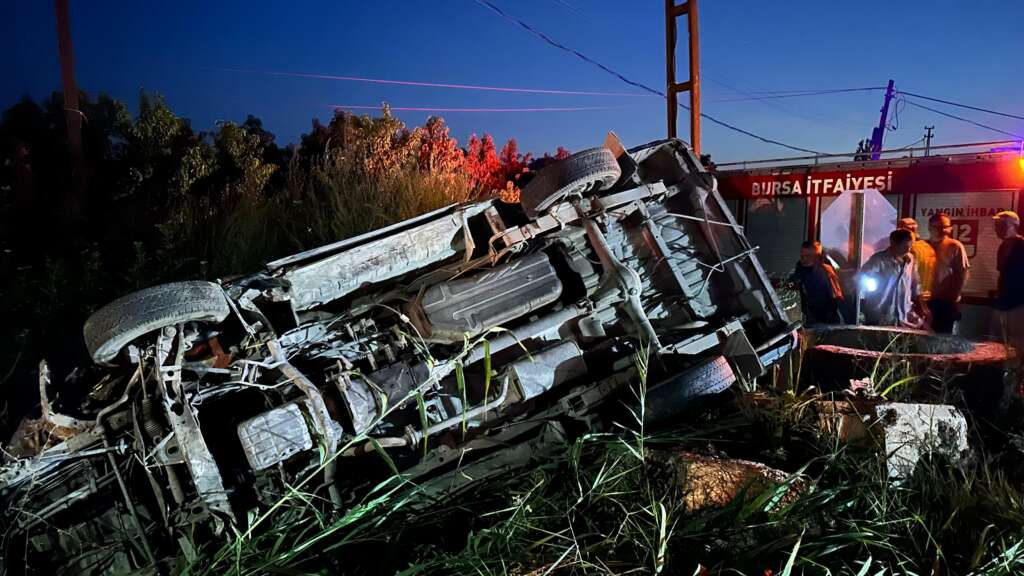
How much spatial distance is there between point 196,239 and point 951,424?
19.3 ft

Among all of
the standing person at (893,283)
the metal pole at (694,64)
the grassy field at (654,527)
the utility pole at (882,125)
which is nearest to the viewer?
the grassy field at (654,527)

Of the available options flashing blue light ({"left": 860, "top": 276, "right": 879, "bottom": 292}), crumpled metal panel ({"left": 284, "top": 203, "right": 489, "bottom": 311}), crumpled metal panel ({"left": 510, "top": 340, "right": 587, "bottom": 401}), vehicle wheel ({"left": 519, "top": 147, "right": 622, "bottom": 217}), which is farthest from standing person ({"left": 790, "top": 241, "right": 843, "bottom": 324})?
crumpled metal panel ({"left": 284, "top": 203, "right": 489, "bottom": 311})

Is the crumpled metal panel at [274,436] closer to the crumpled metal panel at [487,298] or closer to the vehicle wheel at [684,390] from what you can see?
the crumpled metal panel at [487,298]

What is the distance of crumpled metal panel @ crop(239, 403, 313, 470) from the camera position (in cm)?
286

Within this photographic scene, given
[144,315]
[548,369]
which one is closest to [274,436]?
[144,315]

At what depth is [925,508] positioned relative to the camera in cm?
251

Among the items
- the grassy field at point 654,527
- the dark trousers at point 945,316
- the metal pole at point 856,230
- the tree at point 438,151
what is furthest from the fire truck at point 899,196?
the grassy field at point 654,527

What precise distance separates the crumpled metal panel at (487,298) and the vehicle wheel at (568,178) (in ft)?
1.16

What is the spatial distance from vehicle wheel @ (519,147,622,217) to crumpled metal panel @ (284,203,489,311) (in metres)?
0.34

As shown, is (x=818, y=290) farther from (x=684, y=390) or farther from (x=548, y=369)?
(x=548, y=369)

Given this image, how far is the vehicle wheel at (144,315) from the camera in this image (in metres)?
2.78

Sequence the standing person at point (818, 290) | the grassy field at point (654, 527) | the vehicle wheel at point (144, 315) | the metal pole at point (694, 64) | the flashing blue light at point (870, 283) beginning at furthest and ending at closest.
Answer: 1. the metal pole at point (694, 64)
2. the standing person at point (818, 290)
3. the flashing blue light at point (870, 283)
4. the vehicle wheel at point (144, 315)
5. the grassy field at point (654, 527)

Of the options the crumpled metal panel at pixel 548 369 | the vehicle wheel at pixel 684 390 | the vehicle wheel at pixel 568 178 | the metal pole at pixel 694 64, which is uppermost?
the metal pole at pixel 694 64

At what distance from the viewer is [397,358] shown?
3469mm
